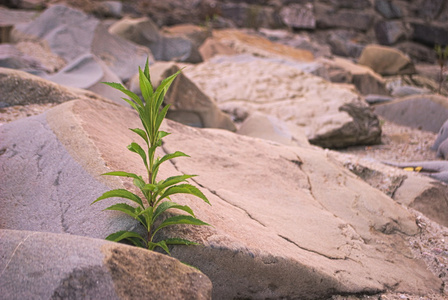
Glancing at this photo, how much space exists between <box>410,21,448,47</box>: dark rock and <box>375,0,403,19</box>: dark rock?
3.01ft

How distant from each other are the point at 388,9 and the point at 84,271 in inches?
661

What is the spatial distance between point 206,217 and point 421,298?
3.40 ft

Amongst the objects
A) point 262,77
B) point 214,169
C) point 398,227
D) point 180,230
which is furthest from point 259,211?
point 262,77

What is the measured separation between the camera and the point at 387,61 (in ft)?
29.2

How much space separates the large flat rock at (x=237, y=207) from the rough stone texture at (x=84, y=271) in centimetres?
16

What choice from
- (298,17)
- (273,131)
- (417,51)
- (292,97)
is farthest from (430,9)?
(273,131)

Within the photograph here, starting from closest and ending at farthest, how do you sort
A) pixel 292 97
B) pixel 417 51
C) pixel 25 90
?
1. pixel 25 90
2. pixel 292 97
3. pixel 417 51

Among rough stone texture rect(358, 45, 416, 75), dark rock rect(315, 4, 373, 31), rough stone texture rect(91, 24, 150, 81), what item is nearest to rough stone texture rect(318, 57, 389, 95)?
rough stone texture rect(358, 45, 416, 75)

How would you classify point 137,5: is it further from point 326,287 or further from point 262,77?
point 326,287

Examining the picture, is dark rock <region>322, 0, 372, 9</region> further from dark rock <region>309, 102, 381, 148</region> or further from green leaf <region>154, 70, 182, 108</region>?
green leaf <region>154, 70, 182, 108</region>

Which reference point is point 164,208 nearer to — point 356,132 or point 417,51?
point 356,132

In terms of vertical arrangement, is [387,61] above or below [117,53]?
below

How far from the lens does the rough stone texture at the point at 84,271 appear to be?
2.98ft

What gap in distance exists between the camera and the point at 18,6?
8.93 m
